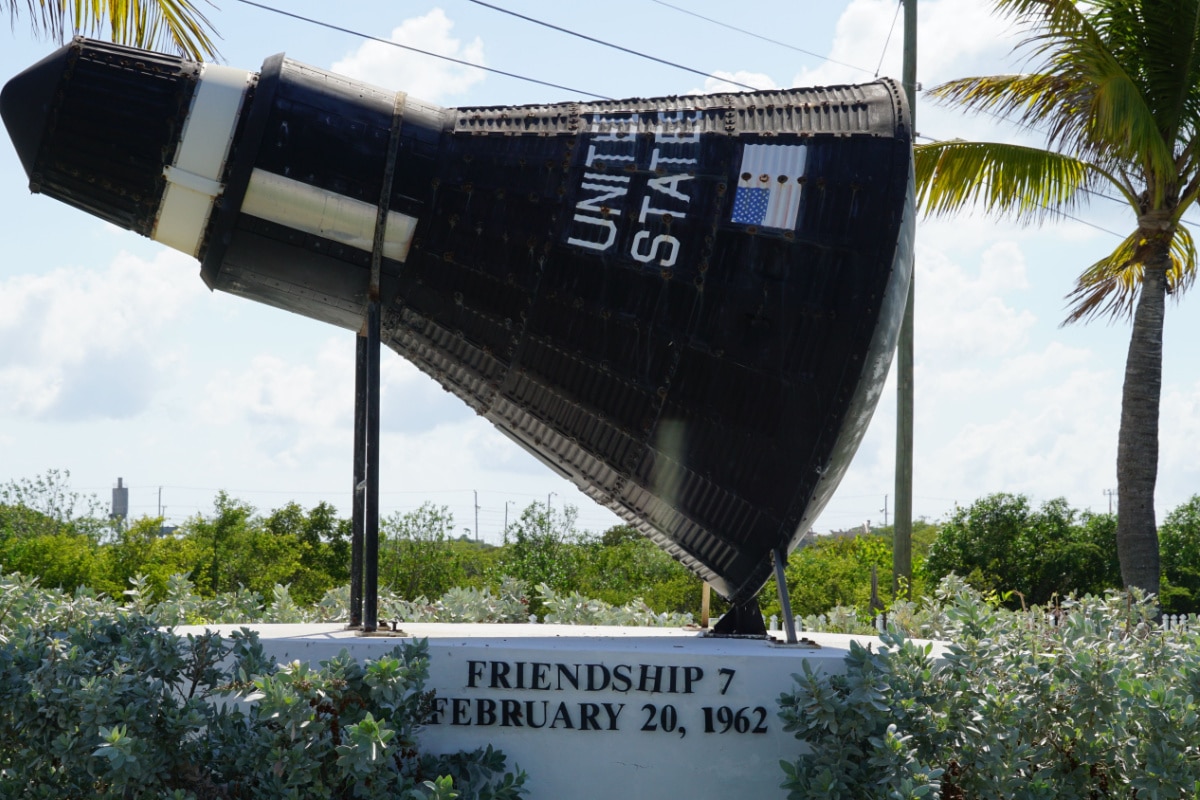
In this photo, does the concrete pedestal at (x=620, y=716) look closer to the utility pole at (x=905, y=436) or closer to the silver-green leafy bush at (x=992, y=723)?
the silver-green leafy bush at (x=992, y=723)

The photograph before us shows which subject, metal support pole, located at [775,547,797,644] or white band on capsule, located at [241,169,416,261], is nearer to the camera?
white band on capsule, located at [241,169,416,261]

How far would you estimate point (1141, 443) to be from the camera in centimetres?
1027

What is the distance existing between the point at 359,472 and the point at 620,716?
65.6 inches

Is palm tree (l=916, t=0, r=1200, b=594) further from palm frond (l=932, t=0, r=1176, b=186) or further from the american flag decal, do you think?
the american flag decal

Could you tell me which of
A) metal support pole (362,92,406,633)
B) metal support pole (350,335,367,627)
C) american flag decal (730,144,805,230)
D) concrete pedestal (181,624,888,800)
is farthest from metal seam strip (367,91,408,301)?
concrete pedestal (181,624,888,800)

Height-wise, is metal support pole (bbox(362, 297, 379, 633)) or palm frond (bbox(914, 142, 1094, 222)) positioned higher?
palm frond (bbox(914, 142, 1094, 222))

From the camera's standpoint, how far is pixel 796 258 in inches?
182

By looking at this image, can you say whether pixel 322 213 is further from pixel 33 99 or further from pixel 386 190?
pixel 33 99

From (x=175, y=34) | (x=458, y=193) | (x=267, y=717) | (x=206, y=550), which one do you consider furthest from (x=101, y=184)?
(x=206, y=550)

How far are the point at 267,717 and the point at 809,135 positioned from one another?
122 inches

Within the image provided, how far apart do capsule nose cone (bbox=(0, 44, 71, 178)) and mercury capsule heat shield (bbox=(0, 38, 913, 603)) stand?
1 centimetres

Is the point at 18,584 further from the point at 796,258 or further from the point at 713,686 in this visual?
the point at 796,258

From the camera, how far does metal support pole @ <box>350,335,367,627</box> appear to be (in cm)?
516

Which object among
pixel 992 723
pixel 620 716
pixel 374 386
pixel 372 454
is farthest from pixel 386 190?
pixel 992 723
